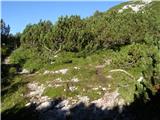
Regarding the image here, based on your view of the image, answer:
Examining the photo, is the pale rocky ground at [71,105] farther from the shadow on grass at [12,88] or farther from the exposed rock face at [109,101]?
the shadow on grass at [12,88]

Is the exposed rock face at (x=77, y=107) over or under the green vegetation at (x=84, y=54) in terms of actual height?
under

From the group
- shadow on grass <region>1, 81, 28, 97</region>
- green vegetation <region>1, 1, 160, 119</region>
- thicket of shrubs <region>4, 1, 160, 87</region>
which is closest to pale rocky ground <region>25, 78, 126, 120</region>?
green vegetation <region>1, 1, 160, 119</region>

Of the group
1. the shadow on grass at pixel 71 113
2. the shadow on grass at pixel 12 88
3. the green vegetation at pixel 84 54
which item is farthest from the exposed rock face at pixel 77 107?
the shadow on grass at pixel 12 88

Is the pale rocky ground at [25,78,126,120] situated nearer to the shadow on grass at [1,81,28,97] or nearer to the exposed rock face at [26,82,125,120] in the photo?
the exposed rock face at [26,82,125,120]

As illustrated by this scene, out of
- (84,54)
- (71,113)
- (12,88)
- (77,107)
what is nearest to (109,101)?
(77,107)

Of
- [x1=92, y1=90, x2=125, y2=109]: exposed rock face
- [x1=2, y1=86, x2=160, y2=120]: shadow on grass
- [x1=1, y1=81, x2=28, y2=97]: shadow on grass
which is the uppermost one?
[x1=1, y1=81, x2=28, y2=97]: shadow on grass

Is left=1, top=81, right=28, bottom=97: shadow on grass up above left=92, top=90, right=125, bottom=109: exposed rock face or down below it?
above

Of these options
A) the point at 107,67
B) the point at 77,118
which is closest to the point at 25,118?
the point at 77,118

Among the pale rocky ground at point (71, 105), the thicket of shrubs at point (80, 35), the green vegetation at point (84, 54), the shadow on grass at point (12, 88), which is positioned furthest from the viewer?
the thicket of shrubs at point (80, 35)

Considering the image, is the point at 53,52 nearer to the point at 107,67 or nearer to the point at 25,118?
the point at 107,67

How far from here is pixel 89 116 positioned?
113ft

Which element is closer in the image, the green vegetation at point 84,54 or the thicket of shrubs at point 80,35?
the green vegetation at point 84,54

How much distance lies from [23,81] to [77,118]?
1469cm

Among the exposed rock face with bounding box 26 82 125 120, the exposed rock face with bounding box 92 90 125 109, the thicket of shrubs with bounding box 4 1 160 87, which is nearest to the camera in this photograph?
the exposed rock face with bounding box 26 82 125 120
